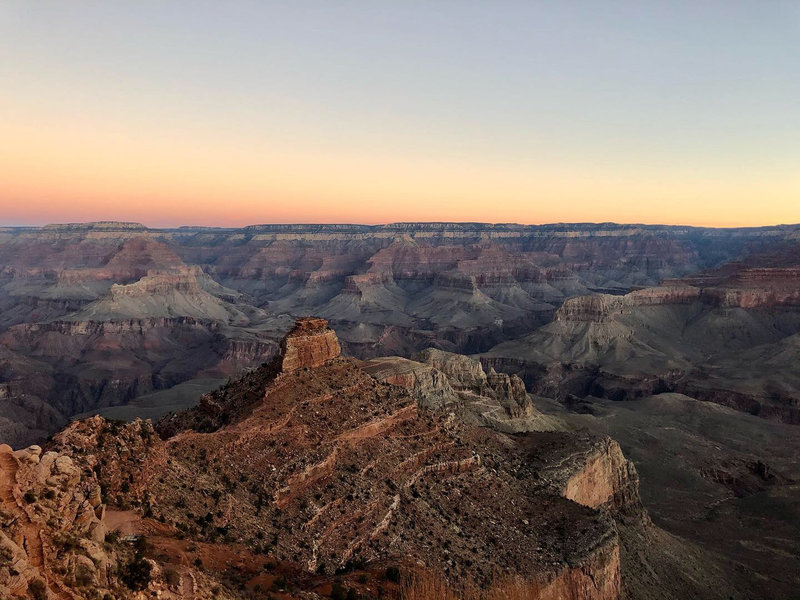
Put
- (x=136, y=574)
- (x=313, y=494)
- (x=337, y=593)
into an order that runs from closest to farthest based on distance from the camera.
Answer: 1. (x=136, y=574)
2. (x=337, y=593)
3. (x=313, y=494)

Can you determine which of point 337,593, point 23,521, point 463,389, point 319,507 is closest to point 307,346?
point 319,507

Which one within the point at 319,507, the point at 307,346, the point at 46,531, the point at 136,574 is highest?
the point at 307,346

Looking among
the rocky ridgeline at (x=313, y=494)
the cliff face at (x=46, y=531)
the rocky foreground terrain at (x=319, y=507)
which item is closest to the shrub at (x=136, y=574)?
the rocky foreground terrain at (x=319, y=507)

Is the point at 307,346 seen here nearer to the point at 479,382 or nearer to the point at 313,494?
the point at 313,494

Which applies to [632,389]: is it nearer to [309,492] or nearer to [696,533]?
[696,533]

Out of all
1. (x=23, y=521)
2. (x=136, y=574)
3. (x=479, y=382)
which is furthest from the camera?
(x=479, y=382)

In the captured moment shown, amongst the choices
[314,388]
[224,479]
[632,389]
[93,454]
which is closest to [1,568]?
[93,454]

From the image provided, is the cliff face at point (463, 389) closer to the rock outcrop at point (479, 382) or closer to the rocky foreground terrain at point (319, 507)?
the rock outcrop at point (479, 382)

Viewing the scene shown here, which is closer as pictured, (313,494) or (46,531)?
(46,531)
